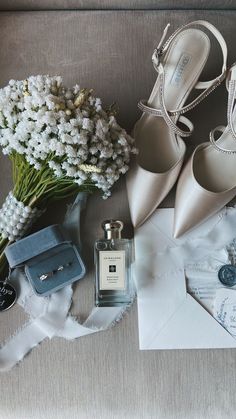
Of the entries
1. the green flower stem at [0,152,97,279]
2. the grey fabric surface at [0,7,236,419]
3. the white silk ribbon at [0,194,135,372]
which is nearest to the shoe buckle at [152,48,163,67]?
the grey fabric surface at [0,7,236,419]

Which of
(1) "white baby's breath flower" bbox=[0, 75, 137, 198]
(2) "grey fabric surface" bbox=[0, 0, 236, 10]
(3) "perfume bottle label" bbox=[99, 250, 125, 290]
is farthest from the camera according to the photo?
(2) "grey fabric surface" bbox=[0, 0, 236, 10]

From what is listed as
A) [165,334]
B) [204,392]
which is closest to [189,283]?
[165,334]

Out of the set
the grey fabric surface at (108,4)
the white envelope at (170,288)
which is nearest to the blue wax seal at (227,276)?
the white envelope at (170,288)

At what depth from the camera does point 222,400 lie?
0.94 meters

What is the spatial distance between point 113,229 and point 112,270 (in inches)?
3.2

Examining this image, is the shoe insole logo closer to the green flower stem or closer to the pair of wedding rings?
the green flower stem

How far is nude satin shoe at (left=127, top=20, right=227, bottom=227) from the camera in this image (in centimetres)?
96

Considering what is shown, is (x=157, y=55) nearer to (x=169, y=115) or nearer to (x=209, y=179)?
(x=169, y=115)

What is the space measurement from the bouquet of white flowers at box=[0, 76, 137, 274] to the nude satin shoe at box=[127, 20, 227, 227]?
0.29ft

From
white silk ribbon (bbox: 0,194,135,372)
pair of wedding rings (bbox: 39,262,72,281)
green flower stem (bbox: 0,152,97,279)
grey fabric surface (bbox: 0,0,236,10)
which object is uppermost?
grey fabric surface (bbox: 0,0,236,10)

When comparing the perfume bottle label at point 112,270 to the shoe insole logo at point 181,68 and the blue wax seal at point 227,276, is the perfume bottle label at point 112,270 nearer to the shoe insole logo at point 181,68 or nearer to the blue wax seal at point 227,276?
the blue wax seal at point 227,276

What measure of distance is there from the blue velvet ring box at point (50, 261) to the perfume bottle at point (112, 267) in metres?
0.04

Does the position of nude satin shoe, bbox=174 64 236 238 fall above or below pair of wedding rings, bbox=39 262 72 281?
above

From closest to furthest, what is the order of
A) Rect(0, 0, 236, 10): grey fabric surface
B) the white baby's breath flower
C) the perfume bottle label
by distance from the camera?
1. the white baby's breath flower
2. the perfume bottle label
3. Rect(0, 0, 236, 10): grey fabric surface
